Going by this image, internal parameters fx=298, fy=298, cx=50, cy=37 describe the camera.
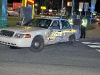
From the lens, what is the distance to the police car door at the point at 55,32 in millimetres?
13732

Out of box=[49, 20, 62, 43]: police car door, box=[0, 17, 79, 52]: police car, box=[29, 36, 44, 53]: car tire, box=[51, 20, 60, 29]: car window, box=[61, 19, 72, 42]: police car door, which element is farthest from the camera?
box=[61, 19, 72, 42]: police car door

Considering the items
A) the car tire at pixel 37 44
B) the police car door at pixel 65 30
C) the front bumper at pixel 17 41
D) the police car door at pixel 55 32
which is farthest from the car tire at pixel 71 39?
the front bumper at pixel 17 41

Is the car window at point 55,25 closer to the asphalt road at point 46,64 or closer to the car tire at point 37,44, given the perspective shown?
the car tire at point 37,44

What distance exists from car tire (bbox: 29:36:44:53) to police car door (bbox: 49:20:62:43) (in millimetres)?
774

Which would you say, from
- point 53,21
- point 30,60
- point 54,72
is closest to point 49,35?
point 53,21

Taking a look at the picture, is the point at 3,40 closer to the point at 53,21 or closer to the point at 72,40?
the point at 53,21

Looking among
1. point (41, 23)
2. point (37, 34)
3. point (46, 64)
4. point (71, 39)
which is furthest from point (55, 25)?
point (46, 64)

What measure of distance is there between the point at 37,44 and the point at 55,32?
1421mm

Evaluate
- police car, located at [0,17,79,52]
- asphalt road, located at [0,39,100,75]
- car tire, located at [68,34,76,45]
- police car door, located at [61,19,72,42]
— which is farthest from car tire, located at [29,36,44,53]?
car tire, located at [68,34,76,45]

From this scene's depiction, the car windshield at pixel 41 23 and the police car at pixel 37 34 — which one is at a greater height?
the car windshield at pixel 41 23

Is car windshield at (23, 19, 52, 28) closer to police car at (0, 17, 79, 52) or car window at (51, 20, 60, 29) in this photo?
police car at (0, 17, 79, 52)

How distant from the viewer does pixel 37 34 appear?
1277 centimetres

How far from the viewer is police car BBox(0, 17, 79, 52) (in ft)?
40.1

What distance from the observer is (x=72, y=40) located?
16203mm
